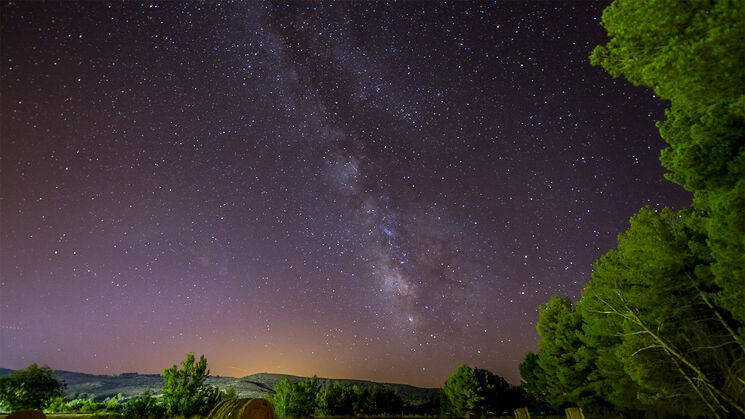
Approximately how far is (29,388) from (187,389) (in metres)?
29.1

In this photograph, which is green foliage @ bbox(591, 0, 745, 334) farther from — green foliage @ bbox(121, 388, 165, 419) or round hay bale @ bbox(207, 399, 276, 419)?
green foliage @ bbox(121, 388, 165, 419)

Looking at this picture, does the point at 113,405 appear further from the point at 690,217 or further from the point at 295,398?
the point at 690,217

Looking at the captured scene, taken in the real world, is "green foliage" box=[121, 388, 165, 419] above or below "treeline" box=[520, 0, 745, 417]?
below

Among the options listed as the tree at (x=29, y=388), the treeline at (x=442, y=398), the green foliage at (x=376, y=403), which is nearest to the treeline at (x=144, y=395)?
the tree at (x=29, y=388)

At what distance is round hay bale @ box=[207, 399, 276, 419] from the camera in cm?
281

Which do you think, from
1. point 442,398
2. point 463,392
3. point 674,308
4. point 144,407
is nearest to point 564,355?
point 463,392

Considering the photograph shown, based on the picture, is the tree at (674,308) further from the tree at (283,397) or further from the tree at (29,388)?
the tree at (29,388)

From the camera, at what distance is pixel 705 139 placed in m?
7.27

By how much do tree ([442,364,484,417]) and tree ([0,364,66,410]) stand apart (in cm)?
5195

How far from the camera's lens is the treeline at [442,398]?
45.2 metres

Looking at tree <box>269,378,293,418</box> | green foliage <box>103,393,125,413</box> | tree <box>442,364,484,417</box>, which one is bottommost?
green foliage <box>103,393,125,413</box>

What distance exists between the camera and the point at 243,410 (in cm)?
283

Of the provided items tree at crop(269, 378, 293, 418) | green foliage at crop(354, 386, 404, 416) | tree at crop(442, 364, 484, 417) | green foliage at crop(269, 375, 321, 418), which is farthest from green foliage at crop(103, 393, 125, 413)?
tree at crop(442, 364, 484, 417)

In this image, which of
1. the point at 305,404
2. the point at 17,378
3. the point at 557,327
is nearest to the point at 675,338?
the point at 557,327
